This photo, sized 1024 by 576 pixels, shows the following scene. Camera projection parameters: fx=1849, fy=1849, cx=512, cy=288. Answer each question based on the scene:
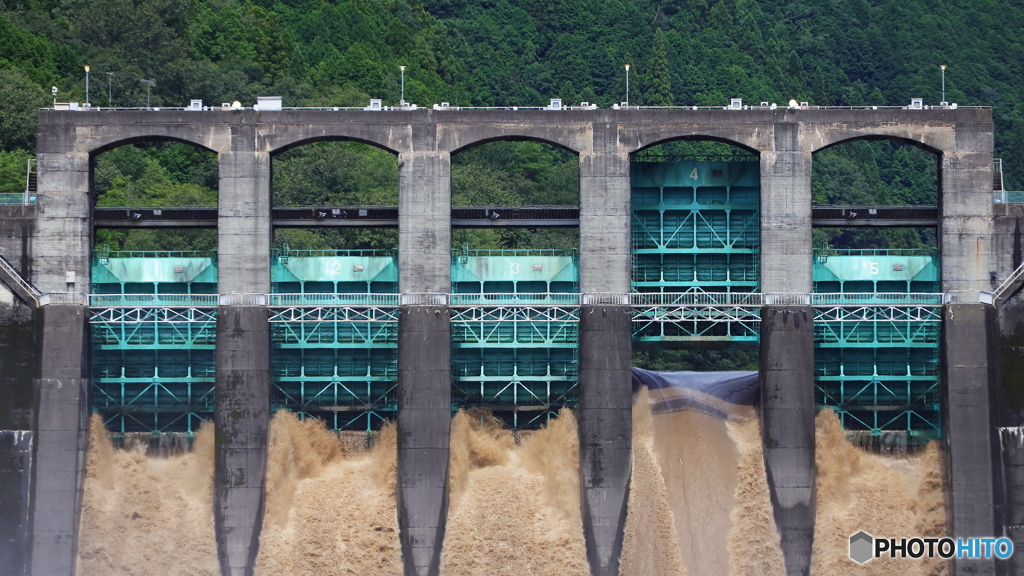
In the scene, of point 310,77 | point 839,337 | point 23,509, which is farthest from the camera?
point 310,77

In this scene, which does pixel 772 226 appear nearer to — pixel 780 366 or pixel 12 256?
pixel 780 366

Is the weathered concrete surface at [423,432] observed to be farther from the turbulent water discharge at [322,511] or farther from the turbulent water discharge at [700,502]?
the turbulent water discharge at [700,502]

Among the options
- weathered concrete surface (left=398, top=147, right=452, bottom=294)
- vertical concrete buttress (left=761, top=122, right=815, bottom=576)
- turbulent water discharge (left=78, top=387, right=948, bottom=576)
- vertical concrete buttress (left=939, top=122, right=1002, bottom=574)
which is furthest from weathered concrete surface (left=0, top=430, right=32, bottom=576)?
vertical concrete buttress (left=939, top=122, right=1002, bottom=574)

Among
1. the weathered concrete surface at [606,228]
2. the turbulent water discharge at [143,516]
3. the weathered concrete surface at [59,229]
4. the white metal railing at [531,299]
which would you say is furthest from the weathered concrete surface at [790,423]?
the weathered concrete surface at [59,229]

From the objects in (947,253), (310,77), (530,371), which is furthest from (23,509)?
(310,77)

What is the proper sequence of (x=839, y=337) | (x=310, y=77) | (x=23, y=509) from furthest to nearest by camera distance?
(x=310, y=77), (x=839, y=337), (x=23, y=509)

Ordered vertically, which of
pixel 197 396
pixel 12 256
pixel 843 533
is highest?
pixel 12 256

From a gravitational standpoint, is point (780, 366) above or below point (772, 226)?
below

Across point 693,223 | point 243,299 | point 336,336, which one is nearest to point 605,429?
point 693,223
